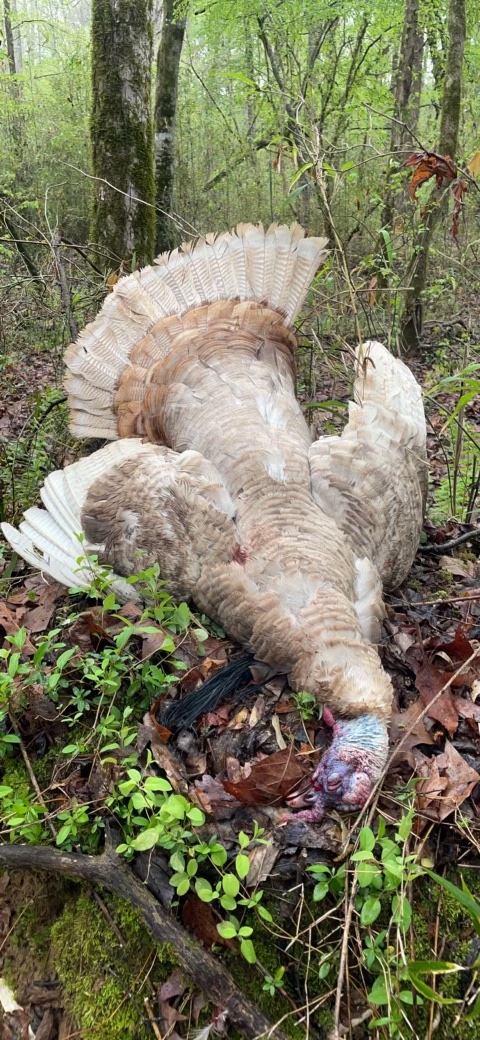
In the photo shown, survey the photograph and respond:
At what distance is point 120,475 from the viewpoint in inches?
121

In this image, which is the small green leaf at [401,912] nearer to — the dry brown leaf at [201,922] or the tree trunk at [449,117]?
the dry brown leaf at [201,922]

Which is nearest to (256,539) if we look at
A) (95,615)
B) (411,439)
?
(95,615)

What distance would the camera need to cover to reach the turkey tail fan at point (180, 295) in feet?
12.0

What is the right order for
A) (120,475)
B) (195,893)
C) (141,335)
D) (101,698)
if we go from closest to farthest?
1. (195,893)
2. (101,698)
3. (120,475)
4. (141,335)

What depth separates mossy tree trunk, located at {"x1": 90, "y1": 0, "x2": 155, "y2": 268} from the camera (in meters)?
4.06

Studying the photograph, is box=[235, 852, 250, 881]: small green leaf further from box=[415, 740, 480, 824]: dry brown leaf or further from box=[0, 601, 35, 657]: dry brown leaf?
box=[0, 601, 35, 657]: dry brown leaf

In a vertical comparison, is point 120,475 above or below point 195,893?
above

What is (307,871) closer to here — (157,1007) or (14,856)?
(157,1007)

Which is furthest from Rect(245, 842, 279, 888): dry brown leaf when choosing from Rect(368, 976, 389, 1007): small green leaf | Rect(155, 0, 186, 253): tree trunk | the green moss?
Rect(155, 0, 186, 253): tree trunk

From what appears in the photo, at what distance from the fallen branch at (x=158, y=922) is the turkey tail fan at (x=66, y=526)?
1.17 meters

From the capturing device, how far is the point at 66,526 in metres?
3.20

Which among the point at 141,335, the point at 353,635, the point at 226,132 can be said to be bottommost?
the point at 353,635

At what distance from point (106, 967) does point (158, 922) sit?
25 cm

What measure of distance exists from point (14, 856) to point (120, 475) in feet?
5.52
